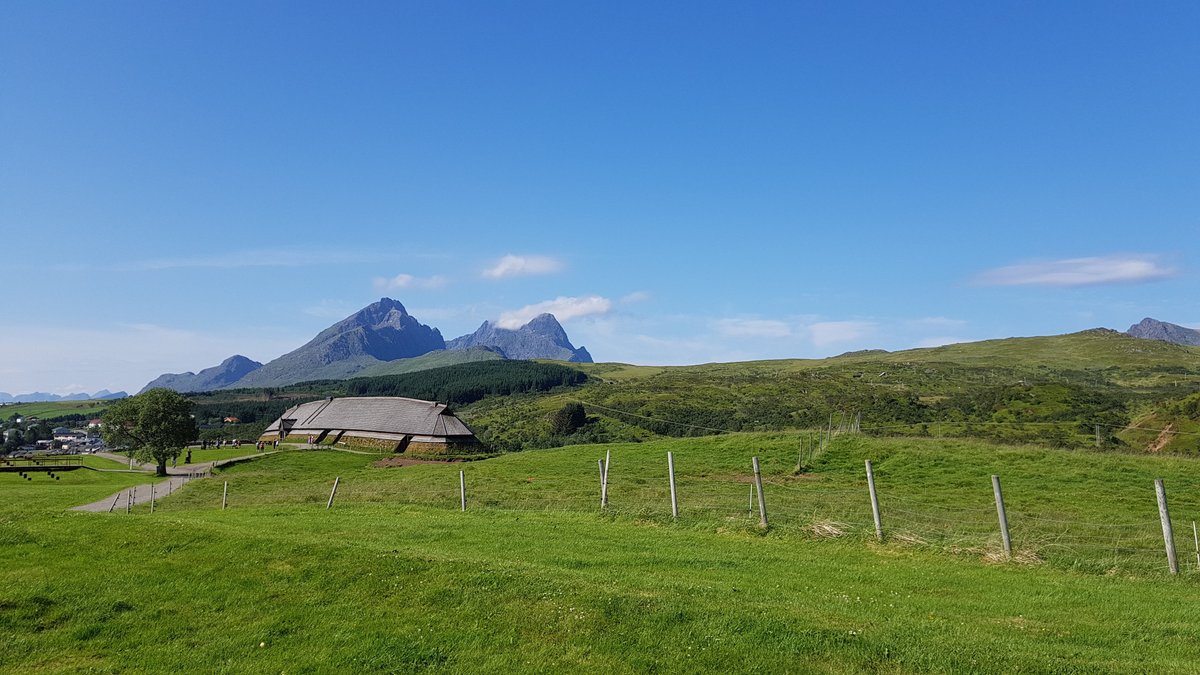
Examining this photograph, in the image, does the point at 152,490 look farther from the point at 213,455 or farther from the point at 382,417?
the point at 382,417

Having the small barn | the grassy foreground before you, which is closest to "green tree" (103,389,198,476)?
the small barn

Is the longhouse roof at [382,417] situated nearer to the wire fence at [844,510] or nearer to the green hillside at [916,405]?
the green hillside at [916,405]

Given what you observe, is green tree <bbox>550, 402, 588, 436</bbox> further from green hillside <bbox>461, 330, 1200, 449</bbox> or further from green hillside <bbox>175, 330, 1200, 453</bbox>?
green hillside <bbox>461, 330, 1200, 449</bbox>

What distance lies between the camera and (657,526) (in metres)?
23.8

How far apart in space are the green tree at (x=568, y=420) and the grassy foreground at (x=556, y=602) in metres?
90.6

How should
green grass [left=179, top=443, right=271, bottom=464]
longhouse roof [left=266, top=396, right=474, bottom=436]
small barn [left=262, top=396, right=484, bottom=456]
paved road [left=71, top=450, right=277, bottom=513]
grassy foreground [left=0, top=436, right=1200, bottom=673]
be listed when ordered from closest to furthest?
grassy foreground [left=0, top=436, right=1200, bottom=673]
paved road [left=71, top=450, right=277, bottom=513]
green grass [left=179, top=443, right=271, bottom=464]
small barn [left=262, top=396, right=484, bottom=456]
longhouse roof [left=266, top=396, right=474, bottom=436]

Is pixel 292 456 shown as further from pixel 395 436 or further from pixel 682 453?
pixel 682 453

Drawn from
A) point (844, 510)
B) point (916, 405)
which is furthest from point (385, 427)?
point (844, 510)

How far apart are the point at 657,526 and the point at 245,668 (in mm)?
16150

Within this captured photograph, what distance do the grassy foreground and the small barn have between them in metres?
74.7

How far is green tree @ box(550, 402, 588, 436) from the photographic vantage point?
375 ft

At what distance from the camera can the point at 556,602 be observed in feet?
38.2

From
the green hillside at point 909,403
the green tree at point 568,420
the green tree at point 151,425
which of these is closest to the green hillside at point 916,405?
the green hillside at point 909,403

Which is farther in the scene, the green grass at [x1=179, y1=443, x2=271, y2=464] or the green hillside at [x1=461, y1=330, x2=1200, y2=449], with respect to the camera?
the green grass at [x1=179, y1=443, x2=271, y2=464]
